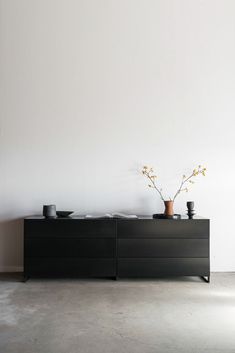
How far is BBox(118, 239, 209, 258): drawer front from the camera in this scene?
13.0 feet

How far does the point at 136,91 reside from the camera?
450 centimetres

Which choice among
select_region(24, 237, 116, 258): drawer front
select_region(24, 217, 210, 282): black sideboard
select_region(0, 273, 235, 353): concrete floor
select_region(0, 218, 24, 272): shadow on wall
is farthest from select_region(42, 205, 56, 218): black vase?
select_region(0, 273, 235, 353): concrete floor

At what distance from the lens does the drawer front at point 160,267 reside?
3.97 m

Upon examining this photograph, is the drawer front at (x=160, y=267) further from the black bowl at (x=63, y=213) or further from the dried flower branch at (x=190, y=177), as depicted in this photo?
the dried flower branch at (x=190, y=177)

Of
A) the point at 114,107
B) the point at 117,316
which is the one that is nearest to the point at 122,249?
the point at 117,316

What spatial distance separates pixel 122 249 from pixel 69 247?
1.83 ft

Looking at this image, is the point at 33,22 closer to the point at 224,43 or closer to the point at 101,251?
the point at 224,43

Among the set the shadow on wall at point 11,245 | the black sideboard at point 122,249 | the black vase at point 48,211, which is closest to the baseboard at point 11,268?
the shadow on wall at point 11,245

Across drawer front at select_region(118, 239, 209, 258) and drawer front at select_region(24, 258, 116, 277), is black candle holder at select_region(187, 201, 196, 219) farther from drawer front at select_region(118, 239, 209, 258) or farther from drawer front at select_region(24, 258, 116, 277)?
drawer front at select_region(24, 258, 116, 277)

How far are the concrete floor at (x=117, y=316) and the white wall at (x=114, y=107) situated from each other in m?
0.90

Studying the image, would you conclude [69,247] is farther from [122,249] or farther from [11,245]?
[11,245]

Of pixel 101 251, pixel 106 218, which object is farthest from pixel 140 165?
pixel 101 251

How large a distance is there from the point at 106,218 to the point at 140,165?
83 cm

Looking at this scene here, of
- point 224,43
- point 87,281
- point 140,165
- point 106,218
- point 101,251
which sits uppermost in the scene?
point 224,43
